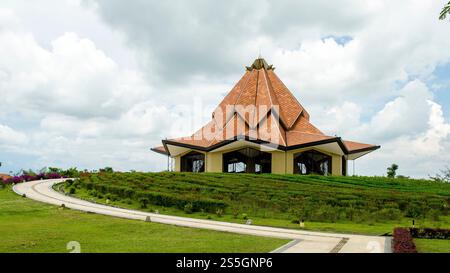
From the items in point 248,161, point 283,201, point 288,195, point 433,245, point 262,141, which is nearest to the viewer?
point 433,245

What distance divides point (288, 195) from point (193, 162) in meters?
20.9

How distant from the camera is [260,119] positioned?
41938 millimetres

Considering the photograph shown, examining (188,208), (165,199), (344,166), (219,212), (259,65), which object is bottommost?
(219,212)

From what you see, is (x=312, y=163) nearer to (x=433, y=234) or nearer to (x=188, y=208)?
(x=188, y=208)

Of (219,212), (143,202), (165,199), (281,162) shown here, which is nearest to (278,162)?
(281,162)

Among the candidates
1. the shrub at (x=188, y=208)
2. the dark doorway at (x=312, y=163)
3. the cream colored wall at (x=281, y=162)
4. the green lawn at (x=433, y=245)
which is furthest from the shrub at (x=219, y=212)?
the dark doorway at (x=312, y=163)

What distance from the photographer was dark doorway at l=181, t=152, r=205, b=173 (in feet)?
141

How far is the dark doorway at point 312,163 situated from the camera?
131 feet

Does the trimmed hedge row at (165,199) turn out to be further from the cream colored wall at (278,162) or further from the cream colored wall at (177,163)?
the cream colored wall at (177,163)

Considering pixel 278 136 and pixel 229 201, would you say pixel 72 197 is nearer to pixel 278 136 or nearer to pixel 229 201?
pixel 229 201

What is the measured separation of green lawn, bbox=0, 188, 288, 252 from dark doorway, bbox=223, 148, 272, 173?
22471 mm
